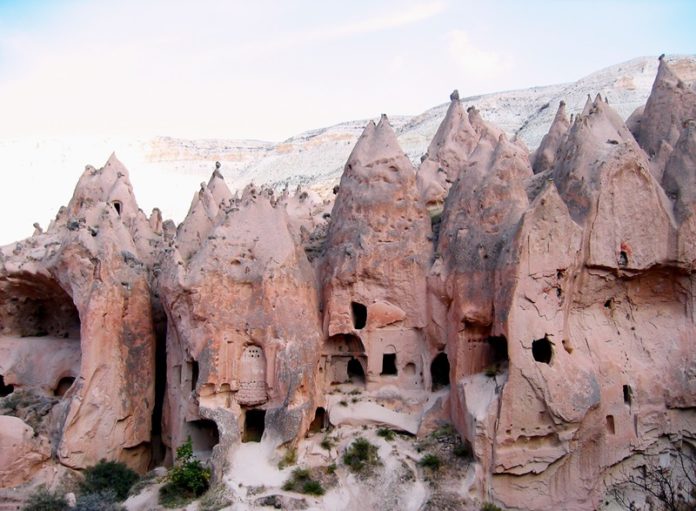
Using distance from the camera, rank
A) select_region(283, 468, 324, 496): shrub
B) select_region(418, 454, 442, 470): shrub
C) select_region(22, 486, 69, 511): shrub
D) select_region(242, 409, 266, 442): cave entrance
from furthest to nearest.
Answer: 1. select_region(242, 409, 266, 442): cave entrance
2. select_region(22, 486, 69, 511): shrub
3. select_region(418, 454, 442, 470): shrub
4. select_region(283, 468, 324, 496): shrub

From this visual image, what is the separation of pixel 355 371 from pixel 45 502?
346 inches

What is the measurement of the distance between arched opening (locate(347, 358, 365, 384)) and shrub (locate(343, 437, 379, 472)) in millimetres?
2919

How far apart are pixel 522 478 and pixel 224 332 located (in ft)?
26.6

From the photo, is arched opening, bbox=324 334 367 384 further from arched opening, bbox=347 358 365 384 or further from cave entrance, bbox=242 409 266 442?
cave entrance, bbox=242 409 266 442

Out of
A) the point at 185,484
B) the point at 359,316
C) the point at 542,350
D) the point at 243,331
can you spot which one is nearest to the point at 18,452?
the point at 185,484

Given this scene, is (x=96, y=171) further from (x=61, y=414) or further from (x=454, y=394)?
(x=454, y=394)

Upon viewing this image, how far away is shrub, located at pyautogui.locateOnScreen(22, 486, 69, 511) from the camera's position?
1766 cm

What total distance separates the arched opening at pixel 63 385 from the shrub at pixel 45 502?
4834mm

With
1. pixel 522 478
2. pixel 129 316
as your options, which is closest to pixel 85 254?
pixel 129 316

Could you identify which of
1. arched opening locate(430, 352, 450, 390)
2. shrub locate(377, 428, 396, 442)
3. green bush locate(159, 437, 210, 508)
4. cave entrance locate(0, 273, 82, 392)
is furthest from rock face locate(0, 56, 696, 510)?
cave entrance locate(0, 273, 82, 392)

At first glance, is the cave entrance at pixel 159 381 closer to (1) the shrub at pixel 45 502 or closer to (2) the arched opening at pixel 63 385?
(2) the arched opening at pixel 63 385

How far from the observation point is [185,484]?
17.1m

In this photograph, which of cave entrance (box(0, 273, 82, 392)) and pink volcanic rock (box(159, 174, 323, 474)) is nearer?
pink volcanic rock (box(159, 174, 323, 474))

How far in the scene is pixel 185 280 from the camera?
19.0 meters
